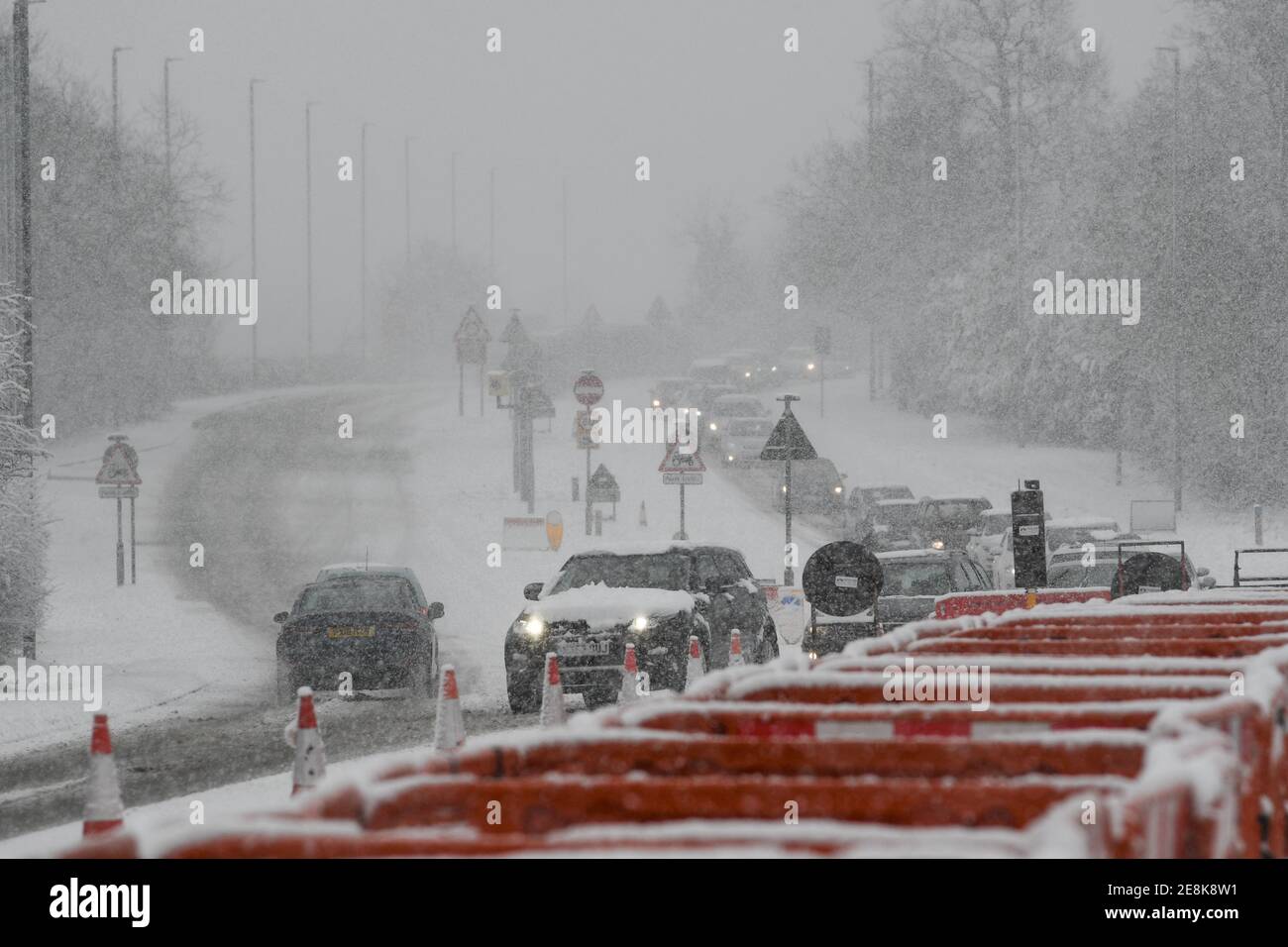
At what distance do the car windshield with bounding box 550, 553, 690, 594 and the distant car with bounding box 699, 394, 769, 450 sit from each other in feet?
112

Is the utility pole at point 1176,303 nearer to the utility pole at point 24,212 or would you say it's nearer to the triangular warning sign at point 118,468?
the triangular warning sign at point 118,468

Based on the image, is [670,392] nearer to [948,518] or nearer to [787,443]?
[948,518]

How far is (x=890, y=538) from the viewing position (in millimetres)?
32156

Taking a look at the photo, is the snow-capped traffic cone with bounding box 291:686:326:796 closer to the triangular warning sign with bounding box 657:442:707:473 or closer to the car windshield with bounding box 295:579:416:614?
the car windshield with bounding box 295:579:416:614

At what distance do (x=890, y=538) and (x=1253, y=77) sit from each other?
18.0 m

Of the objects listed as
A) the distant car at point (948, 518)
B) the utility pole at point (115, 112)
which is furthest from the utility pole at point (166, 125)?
the distant car at point (948, 518)

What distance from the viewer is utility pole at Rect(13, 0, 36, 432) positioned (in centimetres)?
2172

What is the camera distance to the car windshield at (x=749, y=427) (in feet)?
163

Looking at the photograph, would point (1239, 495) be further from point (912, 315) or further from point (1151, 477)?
point (912, 315)

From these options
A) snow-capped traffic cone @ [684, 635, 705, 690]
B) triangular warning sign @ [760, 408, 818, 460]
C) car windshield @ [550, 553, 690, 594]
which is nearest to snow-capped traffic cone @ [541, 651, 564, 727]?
snow-capped traffic cone @ [684, 635, 705, 690]

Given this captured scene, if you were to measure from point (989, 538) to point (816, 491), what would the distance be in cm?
1314

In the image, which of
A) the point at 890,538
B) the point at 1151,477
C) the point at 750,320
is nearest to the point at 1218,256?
the point at 1151,477
